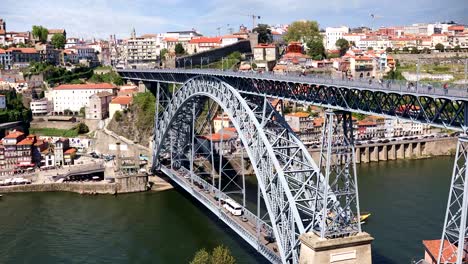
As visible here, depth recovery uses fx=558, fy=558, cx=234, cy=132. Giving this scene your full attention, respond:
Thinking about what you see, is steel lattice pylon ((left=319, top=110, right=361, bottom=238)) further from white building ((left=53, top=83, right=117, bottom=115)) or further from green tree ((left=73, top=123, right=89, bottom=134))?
white building ((left=53, top=83, right=117, bottom=115))

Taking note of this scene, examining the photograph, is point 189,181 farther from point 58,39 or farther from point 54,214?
point 58,39

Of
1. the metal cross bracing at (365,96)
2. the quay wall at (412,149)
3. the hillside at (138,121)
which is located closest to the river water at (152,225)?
the metal cross bracing at (365,96)

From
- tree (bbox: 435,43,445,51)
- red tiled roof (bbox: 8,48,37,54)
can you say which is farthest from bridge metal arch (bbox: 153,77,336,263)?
tree (bbox: 435,43,445,51)

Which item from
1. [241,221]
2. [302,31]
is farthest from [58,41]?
[241,221]

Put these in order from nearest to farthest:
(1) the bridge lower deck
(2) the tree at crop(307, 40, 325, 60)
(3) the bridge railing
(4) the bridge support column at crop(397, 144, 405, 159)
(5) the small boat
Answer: (3) the bridge railing → (1) the bridge lower deck → (5) the small boat → (4) the bridge support column at crop(397, 144, 405, 159) → (2) the tree at crop(307, 40, 325, 60)

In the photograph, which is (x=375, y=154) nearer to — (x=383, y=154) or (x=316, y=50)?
(x=383, y=154)

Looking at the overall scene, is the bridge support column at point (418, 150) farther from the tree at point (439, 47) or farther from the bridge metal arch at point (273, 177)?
the tree at point (439, 47)
